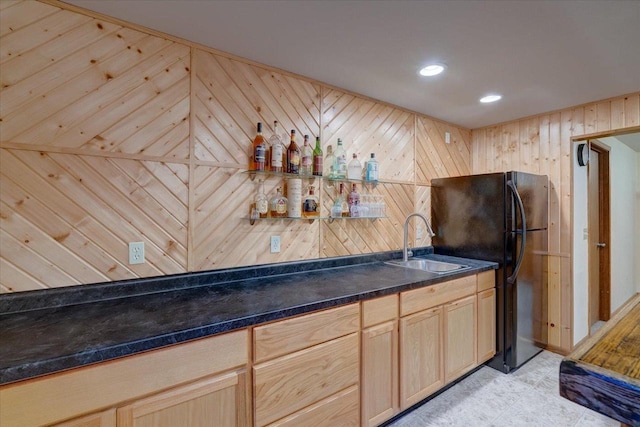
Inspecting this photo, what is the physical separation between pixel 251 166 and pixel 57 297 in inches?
46.9

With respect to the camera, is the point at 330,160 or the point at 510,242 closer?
the point at 330,160

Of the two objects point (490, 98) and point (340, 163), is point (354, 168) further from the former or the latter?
point (490, 98)

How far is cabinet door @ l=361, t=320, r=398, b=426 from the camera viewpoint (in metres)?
1.70

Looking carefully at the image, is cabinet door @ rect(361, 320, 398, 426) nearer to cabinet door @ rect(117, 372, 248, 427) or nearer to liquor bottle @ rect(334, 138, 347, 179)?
cabinet door @ rect(117, 372, 248, 427)

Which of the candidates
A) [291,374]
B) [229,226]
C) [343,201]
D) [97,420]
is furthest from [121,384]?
[343,201]

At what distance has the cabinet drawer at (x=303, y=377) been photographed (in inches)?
52.4

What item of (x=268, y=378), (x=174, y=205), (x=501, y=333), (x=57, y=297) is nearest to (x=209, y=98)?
(x=174, y=205)

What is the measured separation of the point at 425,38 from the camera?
5.67ft

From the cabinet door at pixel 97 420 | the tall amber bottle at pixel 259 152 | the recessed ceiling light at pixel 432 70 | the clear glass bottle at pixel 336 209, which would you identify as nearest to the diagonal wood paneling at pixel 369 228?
the clear glass bottle at pixel 336 209

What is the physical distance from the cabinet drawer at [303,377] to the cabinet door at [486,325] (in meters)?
1.36

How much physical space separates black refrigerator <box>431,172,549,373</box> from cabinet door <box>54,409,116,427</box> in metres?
2.76

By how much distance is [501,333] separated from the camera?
2.62 m

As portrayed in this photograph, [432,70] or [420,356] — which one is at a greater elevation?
[432,70]

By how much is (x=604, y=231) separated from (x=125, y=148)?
4.83 meters
